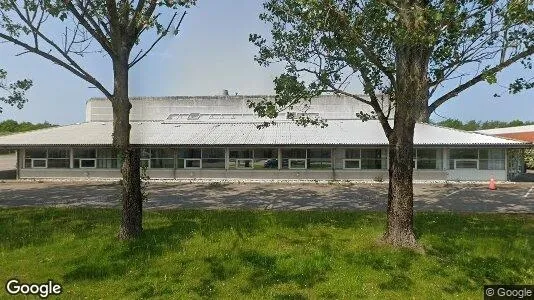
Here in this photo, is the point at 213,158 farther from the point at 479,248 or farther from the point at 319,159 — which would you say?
the point at 479,248

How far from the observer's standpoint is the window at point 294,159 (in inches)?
1063

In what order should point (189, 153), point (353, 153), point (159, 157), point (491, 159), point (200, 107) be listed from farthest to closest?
point (200, 107) → point (159, 157) → point (189, 153) → point (353, 153) → point (491, 159)

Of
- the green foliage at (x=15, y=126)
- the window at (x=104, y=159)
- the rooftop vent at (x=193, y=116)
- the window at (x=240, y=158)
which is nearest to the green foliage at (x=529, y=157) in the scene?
the window at (x=240, y=158)

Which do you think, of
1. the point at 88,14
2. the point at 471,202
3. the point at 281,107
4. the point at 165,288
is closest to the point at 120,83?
the point at 88,14

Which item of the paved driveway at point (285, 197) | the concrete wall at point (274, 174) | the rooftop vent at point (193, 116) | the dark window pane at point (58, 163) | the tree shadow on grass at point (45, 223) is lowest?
the paved driveway at point (285, 197)

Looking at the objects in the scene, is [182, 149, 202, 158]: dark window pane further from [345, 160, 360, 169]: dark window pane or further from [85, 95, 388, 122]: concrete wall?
[345, 160, 360, 169]: dark window pane

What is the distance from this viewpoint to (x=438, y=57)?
327 inches

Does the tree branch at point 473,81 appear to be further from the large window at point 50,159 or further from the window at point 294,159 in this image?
the large window at point 50,159

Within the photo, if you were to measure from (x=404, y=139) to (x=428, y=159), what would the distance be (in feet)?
66.0

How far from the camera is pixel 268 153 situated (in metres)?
27.4

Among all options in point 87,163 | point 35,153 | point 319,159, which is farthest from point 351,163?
point 35,153

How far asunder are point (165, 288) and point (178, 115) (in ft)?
101
